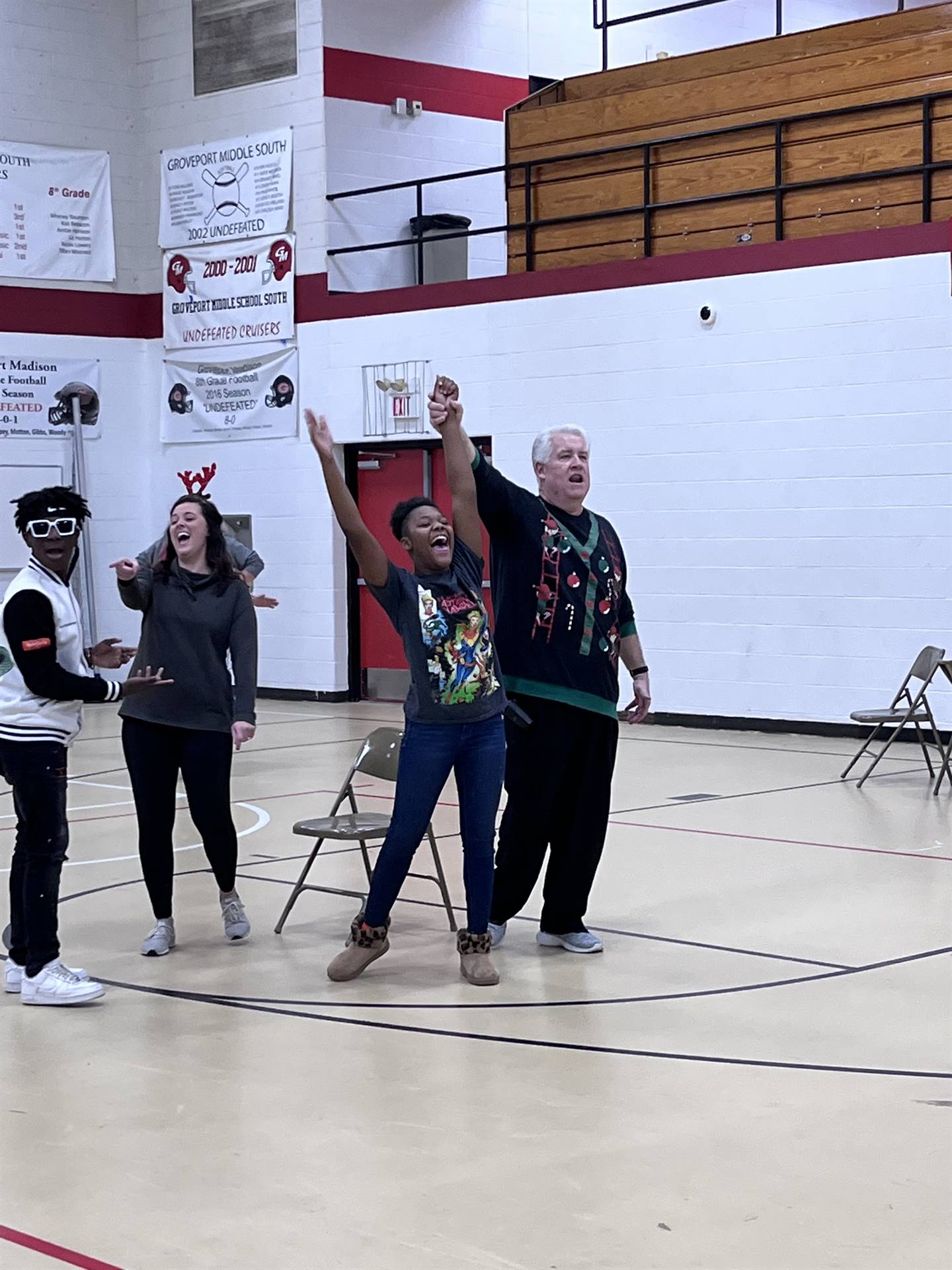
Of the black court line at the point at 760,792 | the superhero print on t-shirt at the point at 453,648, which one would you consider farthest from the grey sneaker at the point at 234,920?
the black court line at the point at 760,792

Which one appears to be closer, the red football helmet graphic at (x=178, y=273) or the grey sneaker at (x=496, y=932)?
the grey sneaker at (x=496, y=932)

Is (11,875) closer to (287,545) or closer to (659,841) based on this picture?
(659,841)

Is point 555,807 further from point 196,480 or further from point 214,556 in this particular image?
point 196,480

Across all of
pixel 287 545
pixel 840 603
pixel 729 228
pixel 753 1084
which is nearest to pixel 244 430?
pixel 287 545

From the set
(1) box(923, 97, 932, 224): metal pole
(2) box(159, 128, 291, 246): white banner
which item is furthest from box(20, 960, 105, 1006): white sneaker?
(2) box(159, 128, 291, 246): white banner

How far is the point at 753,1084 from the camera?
436 centimetres

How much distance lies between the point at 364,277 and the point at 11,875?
35.7 ft

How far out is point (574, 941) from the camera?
590 cm

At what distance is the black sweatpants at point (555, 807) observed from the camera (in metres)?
5.73

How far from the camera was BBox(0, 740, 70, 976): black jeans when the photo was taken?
5.13 m

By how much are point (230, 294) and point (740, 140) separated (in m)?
5.36

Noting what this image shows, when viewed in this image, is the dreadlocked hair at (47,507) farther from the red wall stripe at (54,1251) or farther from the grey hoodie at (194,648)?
the red wall stripe at (54,1251)

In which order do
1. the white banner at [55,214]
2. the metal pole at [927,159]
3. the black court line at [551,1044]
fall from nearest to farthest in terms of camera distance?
the black court line at [551,1044]
the metal pole at [927,159]
the white banner at [55,214]

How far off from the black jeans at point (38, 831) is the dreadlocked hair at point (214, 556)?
96cm
